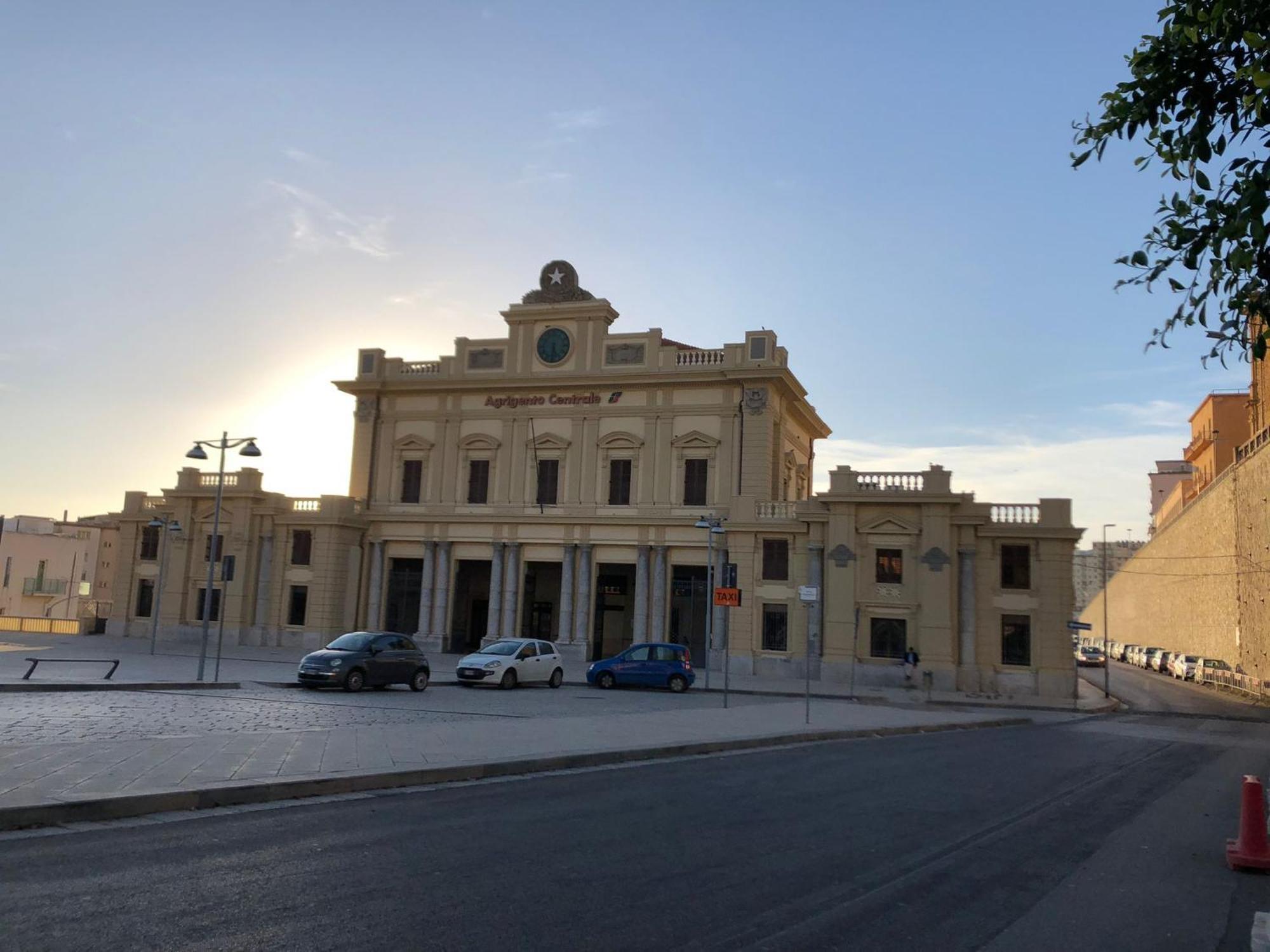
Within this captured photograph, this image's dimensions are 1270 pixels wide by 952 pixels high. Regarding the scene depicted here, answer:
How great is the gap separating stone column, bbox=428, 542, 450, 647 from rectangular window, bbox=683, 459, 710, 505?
1196cm

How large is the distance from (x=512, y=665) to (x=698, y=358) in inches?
790

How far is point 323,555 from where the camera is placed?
4662cm

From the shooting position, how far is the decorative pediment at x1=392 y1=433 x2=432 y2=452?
48875mm

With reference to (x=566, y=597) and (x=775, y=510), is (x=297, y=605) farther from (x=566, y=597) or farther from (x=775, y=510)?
(x=775, y=510)

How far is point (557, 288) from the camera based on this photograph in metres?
48.0

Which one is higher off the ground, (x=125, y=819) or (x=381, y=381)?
(x=381, y=381)

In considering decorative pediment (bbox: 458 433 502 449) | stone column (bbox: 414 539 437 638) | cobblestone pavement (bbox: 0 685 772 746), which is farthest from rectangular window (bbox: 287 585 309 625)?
cobblestone pavement (bbox: 0 685 772 746)

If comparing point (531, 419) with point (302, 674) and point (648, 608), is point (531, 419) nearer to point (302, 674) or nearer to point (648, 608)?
point (648, 608)

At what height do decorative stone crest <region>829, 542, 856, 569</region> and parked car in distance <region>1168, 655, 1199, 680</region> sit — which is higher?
decorative stone crest <region>829, 542, 856, 569</region>

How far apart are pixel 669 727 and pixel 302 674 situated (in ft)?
34.5

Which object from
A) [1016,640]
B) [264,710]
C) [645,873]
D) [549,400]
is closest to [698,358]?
[549,400]

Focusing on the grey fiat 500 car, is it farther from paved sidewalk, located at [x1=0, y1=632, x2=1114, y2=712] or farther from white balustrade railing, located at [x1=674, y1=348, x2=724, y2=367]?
white balustrade railing, located at [x1=674, y1=348, x2=724, y2=367]

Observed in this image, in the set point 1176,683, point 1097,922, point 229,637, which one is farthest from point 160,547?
point 1176,683

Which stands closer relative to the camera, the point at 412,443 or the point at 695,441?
the point at 695,441
